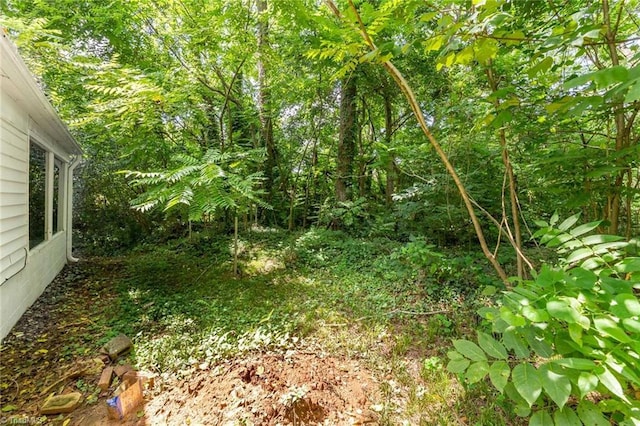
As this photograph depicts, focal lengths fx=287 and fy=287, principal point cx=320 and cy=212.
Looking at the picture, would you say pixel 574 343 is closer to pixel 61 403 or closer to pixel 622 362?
pixel 622 362

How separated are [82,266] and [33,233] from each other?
194 cm

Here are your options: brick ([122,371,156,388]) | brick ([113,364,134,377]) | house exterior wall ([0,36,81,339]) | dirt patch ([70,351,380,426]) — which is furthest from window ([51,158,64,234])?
dirt patch ([70,351,380,426])

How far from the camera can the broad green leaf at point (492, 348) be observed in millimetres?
1014

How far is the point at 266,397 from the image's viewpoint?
198 centimetres

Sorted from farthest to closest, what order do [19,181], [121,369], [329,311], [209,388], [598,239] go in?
[329,311] < [19,181] < [121,369] < [209,388] < [598,239]

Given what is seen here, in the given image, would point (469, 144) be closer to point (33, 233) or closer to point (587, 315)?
point (587, 315)

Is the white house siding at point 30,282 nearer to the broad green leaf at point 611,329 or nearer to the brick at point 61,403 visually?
the brick at point 61,403

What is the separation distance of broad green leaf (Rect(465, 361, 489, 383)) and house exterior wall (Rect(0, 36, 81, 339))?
336 centimetres

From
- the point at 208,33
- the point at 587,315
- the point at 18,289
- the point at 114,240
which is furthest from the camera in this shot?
the point at 114,240

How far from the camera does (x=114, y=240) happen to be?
6785 mm

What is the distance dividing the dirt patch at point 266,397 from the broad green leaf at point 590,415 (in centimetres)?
127

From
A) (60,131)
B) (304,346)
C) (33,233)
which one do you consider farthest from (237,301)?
(60,131)

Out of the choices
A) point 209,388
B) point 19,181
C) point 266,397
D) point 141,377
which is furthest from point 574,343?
point 19,181

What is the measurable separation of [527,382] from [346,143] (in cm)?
550
